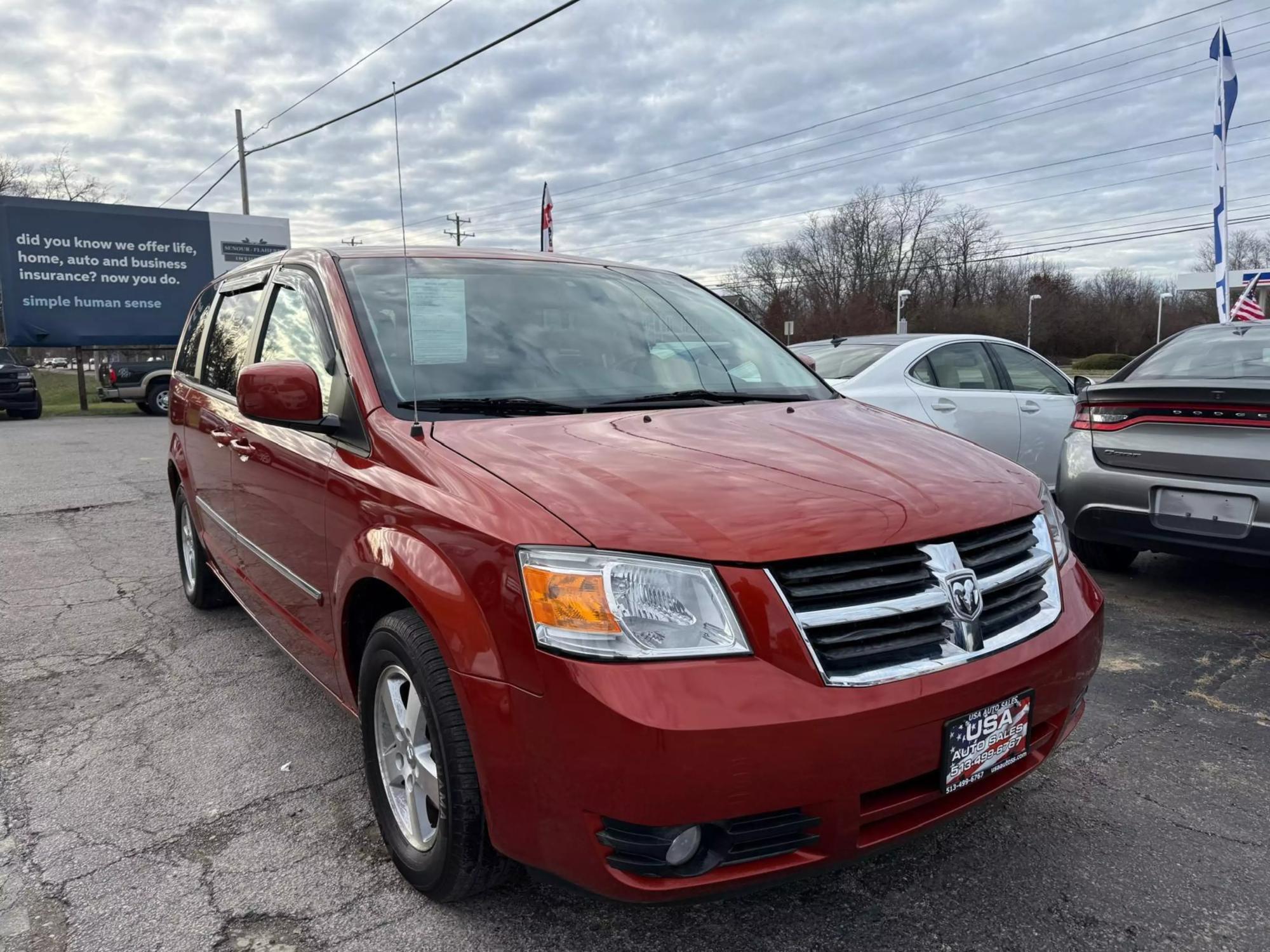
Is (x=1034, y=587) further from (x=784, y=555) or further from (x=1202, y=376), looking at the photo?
(x=1202, y=376)

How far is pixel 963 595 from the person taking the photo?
197 centimetres

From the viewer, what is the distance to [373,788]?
2449 mm

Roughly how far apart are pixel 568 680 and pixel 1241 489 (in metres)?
3.89

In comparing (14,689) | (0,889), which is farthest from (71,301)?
(0,889)

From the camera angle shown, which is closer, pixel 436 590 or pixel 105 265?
pixel 436 590

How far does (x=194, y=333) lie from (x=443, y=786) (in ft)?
12.0

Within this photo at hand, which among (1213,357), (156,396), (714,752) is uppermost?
(1213,357)

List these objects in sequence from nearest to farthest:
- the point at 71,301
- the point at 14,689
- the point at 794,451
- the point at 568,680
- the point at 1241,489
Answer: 1. the point at 568,680
2. the point at 794,451
3. the point at 14,689
4. the point at 1241,489
5. the point at 71,301

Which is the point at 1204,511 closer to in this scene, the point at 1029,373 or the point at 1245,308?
the point at 1029,373

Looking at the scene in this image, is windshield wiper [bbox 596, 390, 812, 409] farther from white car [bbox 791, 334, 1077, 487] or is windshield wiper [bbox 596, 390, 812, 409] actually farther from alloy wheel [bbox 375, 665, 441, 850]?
white car [bbox 791, 334, 1077, 487]

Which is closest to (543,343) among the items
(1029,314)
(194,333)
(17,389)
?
(194,333)

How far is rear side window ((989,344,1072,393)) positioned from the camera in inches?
285

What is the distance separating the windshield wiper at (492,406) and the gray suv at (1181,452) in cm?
339

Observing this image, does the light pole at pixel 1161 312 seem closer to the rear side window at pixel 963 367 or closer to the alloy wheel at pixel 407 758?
the rear side window at pixel 963 367
